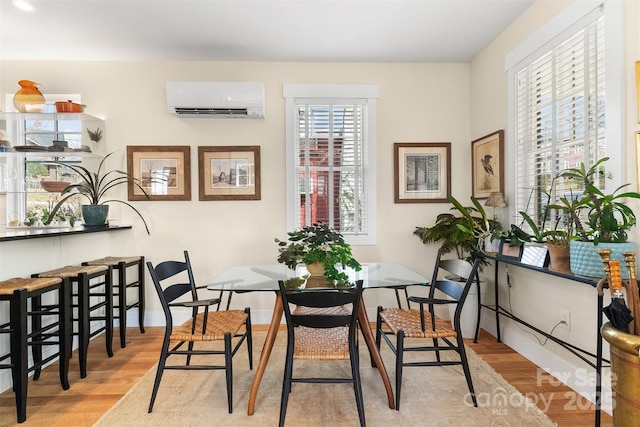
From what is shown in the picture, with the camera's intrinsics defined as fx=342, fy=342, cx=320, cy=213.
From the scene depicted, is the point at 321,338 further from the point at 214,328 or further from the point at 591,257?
the point at 591,257

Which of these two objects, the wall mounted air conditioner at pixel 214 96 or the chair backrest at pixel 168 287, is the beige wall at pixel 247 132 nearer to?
the wall mounted air conditioner at pixel 214 96

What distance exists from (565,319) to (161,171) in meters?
3.68

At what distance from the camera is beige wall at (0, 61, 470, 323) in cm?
350

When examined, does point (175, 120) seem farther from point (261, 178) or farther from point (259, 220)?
point (259, 220)

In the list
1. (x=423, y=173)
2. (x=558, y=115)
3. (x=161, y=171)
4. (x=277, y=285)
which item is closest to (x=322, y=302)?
(x=277, y=285)

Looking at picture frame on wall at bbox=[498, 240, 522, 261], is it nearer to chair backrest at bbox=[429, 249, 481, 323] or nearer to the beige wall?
chair backrest at bbox=[429, 249, 481, 323]

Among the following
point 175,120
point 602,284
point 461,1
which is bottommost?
point 602,284

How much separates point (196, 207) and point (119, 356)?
4.89 ft

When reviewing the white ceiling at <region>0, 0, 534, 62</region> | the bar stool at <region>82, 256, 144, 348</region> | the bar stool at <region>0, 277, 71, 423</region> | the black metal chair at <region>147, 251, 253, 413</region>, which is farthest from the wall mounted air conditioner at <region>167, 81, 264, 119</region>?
the bar stool at <region>0, 277, 71, 423</region>

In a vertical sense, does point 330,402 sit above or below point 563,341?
below

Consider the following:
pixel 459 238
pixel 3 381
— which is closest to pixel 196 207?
pixel 3 381

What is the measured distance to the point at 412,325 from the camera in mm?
2184

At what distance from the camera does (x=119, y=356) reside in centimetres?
281

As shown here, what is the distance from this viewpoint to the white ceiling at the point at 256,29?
8.52ft
